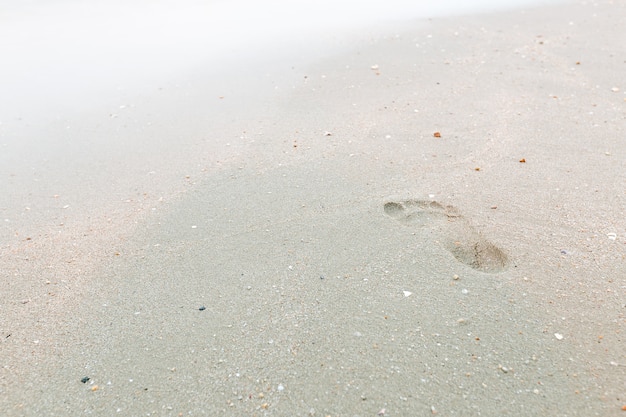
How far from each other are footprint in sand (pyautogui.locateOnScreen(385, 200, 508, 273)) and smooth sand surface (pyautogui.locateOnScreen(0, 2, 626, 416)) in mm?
11

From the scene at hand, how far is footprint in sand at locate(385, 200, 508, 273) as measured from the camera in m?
2.51

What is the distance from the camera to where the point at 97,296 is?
97.4 inches

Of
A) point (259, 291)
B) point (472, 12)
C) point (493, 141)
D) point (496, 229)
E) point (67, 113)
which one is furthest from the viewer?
point (472, 12)

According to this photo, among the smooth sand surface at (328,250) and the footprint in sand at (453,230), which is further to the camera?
the footprint in sand at (453,230)

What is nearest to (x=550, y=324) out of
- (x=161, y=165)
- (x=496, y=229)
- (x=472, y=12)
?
(x=496, y=229)

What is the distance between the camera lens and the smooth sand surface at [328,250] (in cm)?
199

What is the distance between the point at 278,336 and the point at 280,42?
4.14 meters

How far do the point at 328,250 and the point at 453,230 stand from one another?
63 centimetres

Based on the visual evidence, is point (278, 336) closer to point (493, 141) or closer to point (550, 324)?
point (550, 324)

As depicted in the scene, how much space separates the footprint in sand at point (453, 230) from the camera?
2.51 meters

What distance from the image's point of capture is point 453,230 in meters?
2.70

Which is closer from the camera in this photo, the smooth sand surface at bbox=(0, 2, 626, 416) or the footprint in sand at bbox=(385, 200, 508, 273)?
A: the smooth sand surface at bbox=(0, 2, 626, 416)

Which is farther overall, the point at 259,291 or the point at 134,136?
the point at 134,136

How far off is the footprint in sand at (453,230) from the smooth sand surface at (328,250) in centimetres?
1
